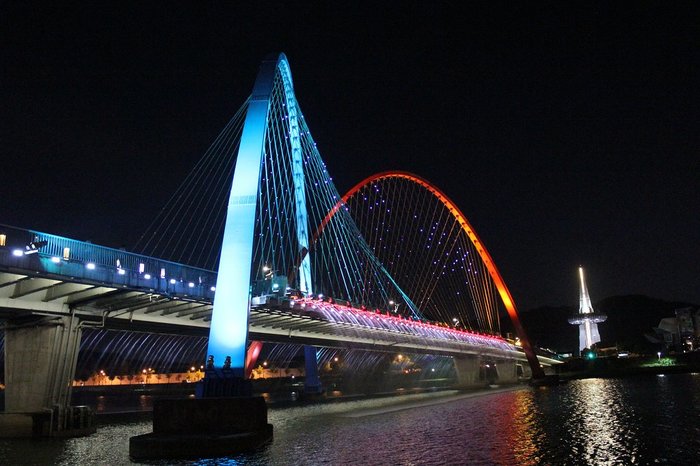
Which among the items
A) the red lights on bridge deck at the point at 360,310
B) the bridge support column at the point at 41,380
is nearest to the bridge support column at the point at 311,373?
the red lights on bridge deck at the point at 360,310

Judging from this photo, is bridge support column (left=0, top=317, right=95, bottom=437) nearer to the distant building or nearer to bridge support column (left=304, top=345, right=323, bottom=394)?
bridge support column (left=304, top=345, right=323, bottom=394)

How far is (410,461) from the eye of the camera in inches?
736

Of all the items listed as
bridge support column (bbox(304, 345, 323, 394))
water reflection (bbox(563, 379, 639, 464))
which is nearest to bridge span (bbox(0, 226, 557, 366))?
bridge support column (bbox(304, 345, 323, 394))

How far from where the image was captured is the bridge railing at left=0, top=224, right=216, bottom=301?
77.1 ft

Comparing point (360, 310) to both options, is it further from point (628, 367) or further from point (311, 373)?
point (628, 367)

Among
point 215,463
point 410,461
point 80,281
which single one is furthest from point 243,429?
point 80,281

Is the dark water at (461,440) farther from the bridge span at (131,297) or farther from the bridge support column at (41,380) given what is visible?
the bridge span at (131,297)

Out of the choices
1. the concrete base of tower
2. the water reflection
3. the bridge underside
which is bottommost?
the water reflection

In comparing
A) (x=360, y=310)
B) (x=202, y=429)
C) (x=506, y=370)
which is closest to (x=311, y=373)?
(x=360, y=310)

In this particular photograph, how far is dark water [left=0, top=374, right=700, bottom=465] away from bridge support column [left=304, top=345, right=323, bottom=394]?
82.8 feet

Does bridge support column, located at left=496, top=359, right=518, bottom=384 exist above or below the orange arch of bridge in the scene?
below

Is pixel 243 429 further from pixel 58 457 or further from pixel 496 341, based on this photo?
pixel 496 341

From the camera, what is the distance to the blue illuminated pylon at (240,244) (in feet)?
80.5

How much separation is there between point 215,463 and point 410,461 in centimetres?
564
